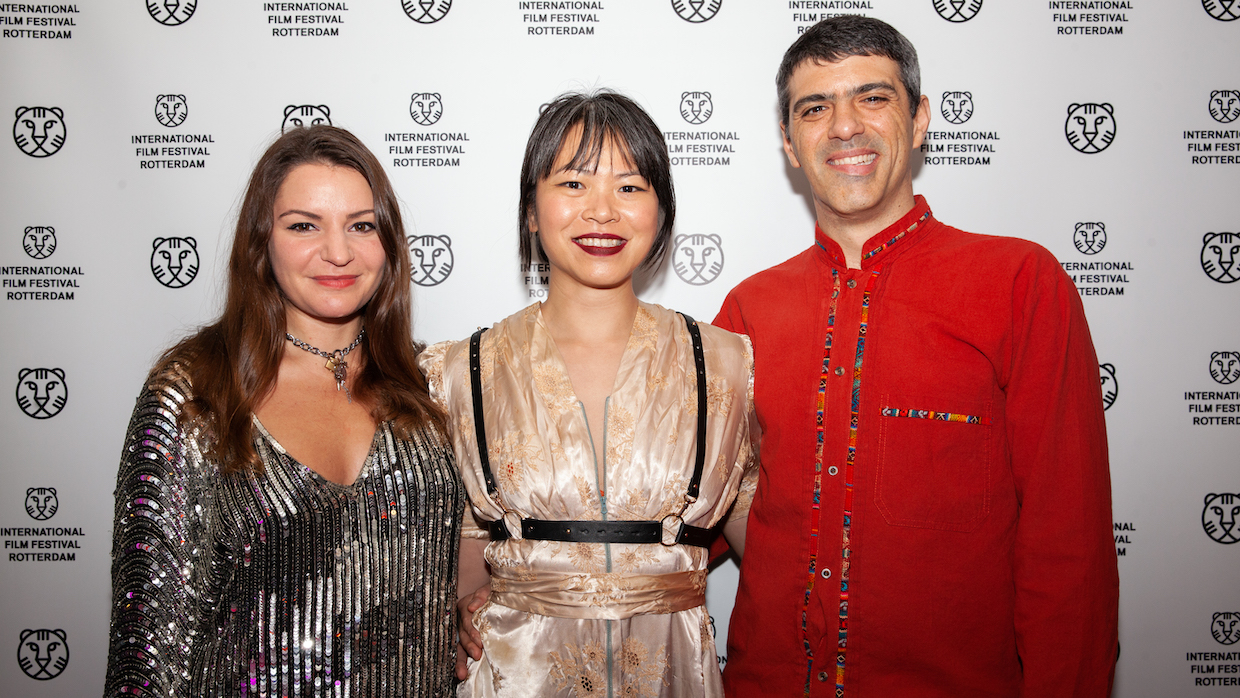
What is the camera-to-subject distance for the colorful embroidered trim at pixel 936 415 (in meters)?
1.52

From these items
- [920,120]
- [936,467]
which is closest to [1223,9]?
[920,120]

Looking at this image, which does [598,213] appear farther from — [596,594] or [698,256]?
[698,256]

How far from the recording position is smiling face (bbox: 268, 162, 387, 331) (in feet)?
4.96

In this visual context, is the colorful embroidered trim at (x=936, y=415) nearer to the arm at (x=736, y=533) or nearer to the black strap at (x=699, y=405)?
the black strap at (x=699, y=405)

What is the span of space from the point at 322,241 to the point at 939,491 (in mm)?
1526

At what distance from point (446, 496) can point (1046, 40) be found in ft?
8.16

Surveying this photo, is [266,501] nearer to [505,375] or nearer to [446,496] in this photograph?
[446,496]

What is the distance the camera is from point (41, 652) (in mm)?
2352

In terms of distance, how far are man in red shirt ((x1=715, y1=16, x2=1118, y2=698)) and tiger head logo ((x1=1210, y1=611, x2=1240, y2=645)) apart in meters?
1.45

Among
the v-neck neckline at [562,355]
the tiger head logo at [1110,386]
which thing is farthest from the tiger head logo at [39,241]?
the tiger head logo at [1110,386]

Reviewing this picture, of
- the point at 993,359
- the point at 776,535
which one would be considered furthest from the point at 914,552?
the point at 993,359

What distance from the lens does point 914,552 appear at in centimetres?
151

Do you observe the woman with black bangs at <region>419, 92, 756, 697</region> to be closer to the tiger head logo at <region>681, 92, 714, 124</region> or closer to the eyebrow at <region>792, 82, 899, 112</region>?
the eyebrow at <region>792, 82, 899, 112</region>

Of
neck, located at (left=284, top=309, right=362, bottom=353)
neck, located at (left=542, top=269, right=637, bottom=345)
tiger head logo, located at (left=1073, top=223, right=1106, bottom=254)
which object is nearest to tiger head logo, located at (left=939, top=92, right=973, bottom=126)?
tiger head logo, located at (left=1073, top=223, right=1106, bottom=254)
